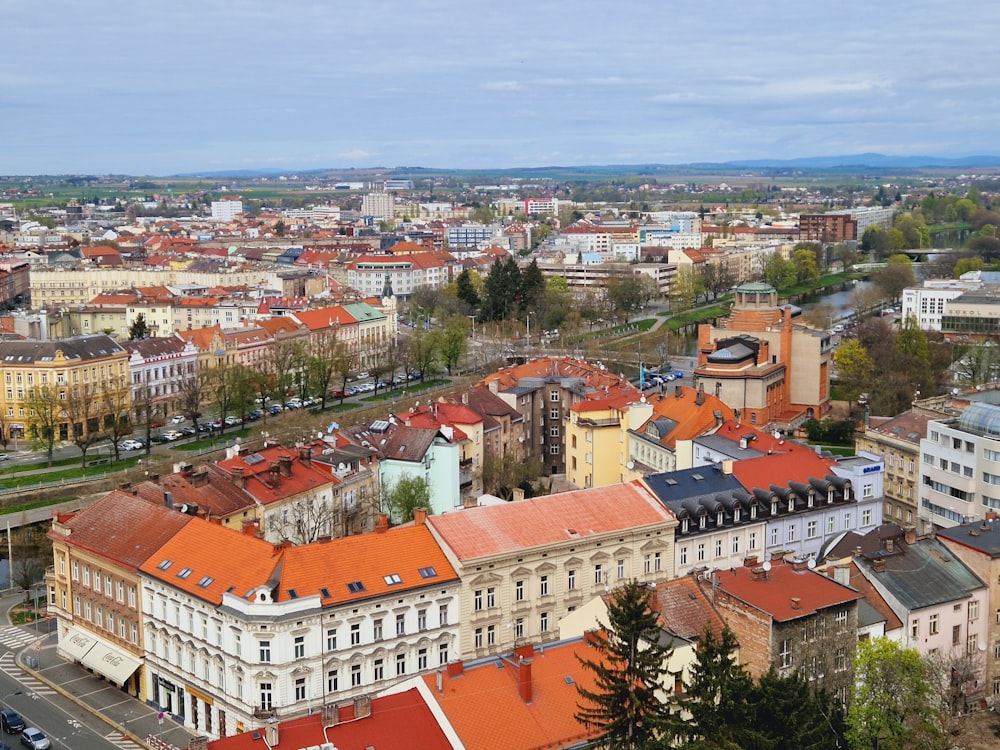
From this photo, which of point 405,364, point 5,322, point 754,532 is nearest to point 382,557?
point 754,532

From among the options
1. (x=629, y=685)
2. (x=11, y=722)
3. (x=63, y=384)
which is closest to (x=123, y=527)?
(x=11, y=722)

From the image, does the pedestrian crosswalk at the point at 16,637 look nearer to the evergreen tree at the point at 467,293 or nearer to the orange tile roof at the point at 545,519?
the orange tile roof at the point at 545,519

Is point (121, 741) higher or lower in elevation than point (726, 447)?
lower

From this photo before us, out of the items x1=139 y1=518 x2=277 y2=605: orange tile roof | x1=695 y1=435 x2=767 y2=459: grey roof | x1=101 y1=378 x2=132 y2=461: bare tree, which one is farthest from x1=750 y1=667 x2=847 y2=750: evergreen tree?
x1=101 y1=378 x2=132 y2=461: bare tree

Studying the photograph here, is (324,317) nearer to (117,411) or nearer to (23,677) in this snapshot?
(117,411)

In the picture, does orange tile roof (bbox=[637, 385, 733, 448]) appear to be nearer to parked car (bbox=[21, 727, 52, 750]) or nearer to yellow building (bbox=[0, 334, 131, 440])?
parked car (bbox=[21, 727, 52, 750])
